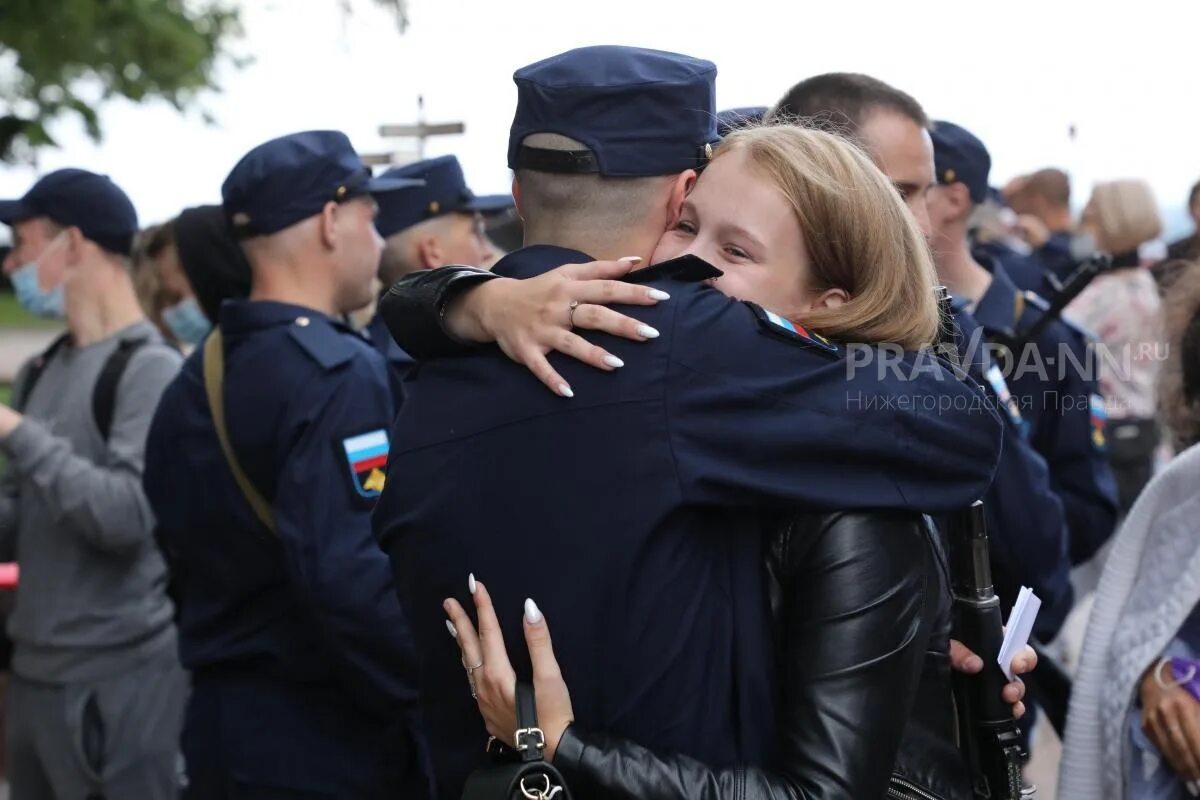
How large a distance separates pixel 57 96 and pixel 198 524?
315 inches

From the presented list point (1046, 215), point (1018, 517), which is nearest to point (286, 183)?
point (1018, 517)

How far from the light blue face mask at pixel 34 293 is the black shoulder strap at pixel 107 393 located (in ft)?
1.35

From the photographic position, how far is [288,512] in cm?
288

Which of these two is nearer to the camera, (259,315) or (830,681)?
(830,681)

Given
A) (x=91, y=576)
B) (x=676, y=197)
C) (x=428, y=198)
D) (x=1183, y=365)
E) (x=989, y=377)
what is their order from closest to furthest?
(x=676, y=197) → (x=989, y=377) → (x=1183, y=365) → (x=91, y=576) → (x=428, y=198)

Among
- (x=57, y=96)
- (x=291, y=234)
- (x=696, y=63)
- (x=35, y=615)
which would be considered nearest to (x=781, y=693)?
(x=696, y=63)

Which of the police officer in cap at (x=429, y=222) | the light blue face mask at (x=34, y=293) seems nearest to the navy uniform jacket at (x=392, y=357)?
the police officer in cap at (x=429, y=222)

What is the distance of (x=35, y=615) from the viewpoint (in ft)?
12.8

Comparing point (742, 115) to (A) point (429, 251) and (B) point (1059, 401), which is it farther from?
(A) point (429, 251)

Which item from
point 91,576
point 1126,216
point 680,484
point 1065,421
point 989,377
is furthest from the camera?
point 1126,216

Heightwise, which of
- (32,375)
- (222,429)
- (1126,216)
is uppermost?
(222,429)

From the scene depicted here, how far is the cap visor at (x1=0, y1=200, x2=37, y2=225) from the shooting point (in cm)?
424

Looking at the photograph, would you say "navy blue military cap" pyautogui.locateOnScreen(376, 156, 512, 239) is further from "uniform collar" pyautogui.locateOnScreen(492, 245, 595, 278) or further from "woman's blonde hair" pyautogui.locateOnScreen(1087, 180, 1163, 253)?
"woman's blonde hair" pyautogui.locateOnScreen(1087, 180, 1163, 253)

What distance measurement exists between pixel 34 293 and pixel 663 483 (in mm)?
3345
